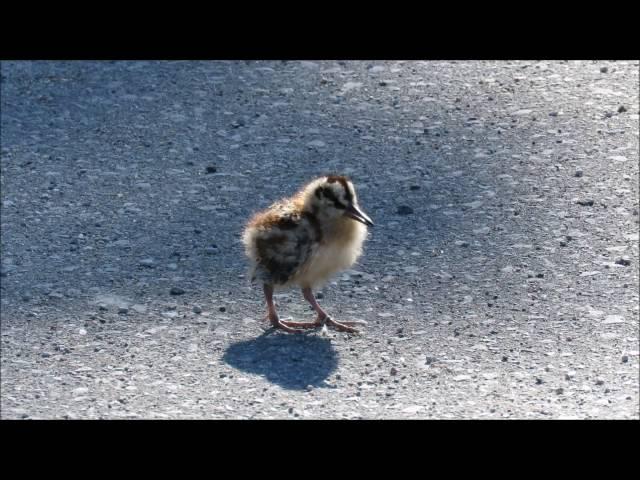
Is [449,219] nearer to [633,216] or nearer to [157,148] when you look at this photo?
[633,216]

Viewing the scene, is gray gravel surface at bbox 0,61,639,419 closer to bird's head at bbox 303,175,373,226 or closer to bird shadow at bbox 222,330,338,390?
bird shadow at bbox 222,330,338,390

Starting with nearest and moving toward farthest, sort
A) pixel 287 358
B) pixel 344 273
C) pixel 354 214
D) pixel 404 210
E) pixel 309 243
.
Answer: pixel 287 358
pixel 309 243
pixel 354 214
pixel 344 273
pixel 404 210

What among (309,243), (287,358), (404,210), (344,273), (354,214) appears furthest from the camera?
(404,210)

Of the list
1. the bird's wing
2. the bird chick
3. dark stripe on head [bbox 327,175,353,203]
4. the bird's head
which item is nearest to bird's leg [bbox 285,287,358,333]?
the bird chick

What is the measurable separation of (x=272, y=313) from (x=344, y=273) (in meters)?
0.77

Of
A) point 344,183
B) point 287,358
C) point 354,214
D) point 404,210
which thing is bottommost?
point 287,358

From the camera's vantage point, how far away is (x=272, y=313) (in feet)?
23.2

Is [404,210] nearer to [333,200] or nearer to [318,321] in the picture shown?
[333,200]

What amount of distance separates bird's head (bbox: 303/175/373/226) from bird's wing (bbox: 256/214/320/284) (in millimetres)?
85

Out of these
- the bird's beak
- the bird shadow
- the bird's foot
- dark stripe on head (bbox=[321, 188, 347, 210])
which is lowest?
the bird shadow

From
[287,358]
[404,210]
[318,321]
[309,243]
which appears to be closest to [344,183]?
[309,243]

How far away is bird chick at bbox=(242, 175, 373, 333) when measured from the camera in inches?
277

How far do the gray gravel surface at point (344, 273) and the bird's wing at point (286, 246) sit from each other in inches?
12.4
